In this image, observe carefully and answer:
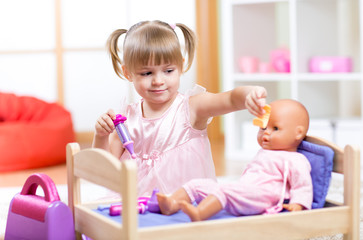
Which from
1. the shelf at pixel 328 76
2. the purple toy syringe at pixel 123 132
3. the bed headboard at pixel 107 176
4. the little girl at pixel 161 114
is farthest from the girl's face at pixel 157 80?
the shelf at pixel 328 76

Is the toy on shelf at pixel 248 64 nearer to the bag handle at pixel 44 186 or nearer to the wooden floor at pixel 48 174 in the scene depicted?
the wooden floor at pixel 48 174

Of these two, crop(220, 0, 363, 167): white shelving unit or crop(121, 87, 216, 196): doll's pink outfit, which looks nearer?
crop(121, 87, 216, 196): doll's pink outfit

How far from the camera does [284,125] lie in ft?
4.33

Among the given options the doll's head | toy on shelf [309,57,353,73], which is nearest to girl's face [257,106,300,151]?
the doll's head

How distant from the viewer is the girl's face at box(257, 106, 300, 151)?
1316 mm

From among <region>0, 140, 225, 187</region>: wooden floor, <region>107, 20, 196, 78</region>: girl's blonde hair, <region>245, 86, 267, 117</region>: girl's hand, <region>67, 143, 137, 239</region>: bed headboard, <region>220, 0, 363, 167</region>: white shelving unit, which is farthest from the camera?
<region>220, 0, 363, 167</region>: white shelving unit

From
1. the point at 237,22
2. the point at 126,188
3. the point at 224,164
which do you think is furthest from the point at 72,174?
the point at 237,22

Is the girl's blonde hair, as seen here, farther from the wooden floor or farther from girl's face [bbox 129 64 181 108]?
the wooden floor

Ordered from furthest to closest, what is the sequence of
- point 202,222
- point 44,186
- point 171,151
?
point 171,151 < point 44,186 < point 202,222

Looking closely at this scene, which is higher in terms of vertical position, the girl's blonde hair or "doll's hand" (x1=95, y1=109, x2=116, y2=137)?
the girl's blonde hair

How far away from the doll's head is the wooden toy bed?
0.09 m

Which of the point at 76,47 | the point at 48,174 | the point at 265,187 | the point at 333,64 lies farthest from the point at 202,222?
the point at 76,47

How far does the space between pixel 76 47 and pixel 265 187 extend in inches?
108

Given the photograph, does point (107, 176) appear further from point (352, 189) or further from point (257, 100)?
point (352, 189)
